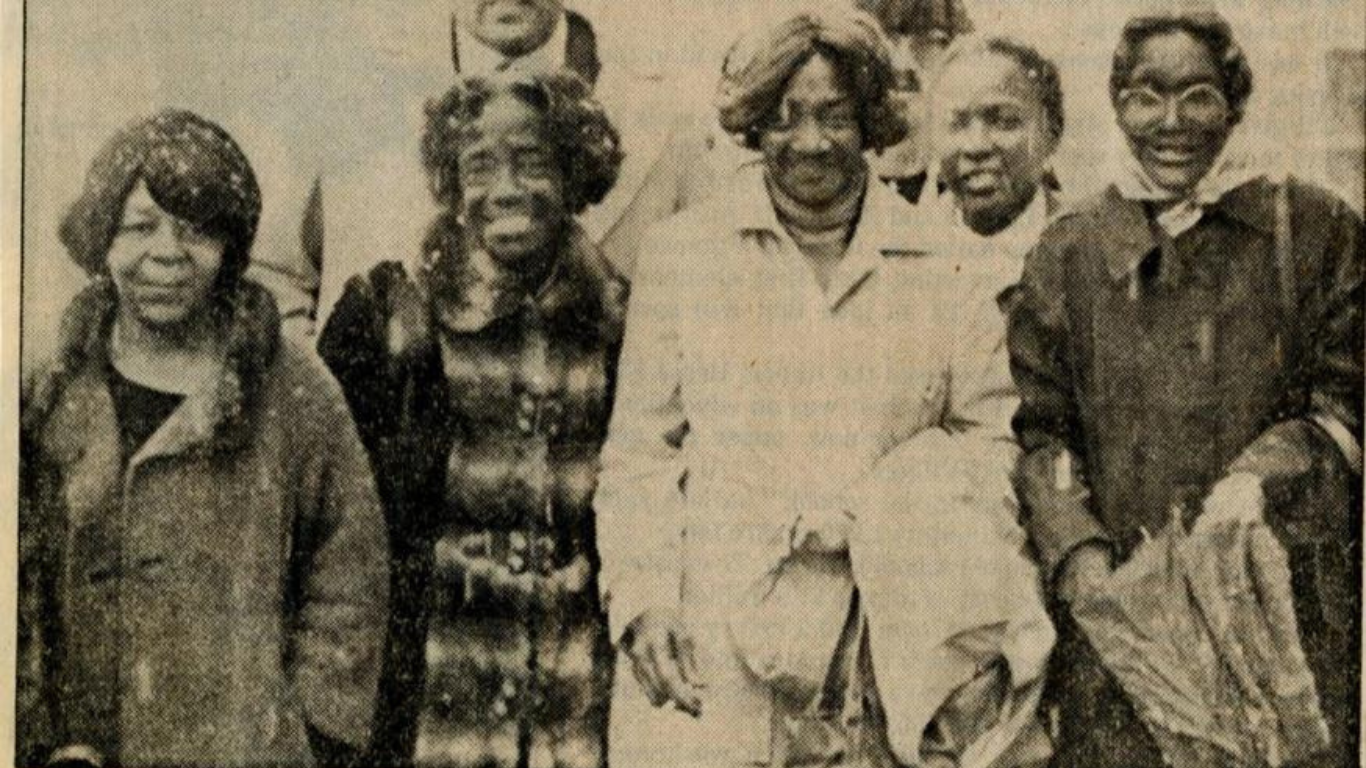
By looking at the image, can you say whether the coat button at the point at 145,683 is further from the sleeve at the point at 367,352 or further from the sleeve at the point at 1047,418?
the sleeve at the point at 1047,418

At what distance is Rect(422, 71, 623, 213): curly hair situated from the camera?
199 cm

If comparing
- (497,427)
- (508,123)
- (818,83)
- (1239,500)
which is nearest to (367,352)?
(497,427)

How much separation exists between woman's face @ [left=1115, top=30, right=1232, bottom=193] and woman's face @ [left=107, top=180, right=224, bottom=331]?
84 centimetres

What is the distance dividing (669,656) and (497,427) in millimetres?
259

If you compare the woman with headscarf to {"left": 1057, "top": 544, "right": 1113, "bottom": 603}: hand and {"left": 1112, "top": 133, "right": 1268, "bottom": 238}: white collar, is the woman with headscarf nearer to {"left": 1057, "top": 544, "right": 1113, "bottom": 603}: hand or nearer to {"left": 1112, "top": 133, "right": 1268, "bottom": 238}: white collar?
{"left": 1057, "top": 544, "right": 1113, "bottom": 603}: hand

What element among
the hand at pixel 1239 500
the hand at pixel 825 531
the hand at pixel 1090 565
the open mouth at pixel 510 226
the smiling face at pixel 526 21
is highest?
the smiling face at pixel 526 21

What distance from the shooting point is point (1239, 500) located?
1.93 metres

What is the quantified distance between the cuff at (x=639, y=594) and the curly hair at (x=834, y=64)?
0.40m

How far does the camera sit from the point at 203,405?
2.03 m

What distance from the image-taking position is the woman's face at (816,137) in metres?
1.96

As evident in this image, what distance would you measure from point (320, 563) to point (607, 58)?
0.53 meters

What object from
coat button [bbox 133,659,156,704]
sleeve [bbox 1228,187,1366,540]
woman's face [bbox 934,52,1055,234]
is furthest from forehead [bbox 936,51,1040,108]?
coat button [bbox 133,659,156,704]

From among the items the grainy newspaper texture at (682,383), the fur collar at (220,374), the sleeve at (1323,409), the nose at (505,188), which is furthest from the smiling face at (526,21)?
the sleeve at (1323,409)

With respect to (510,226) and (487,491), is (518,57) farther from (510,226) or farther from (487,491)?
(487,491)
